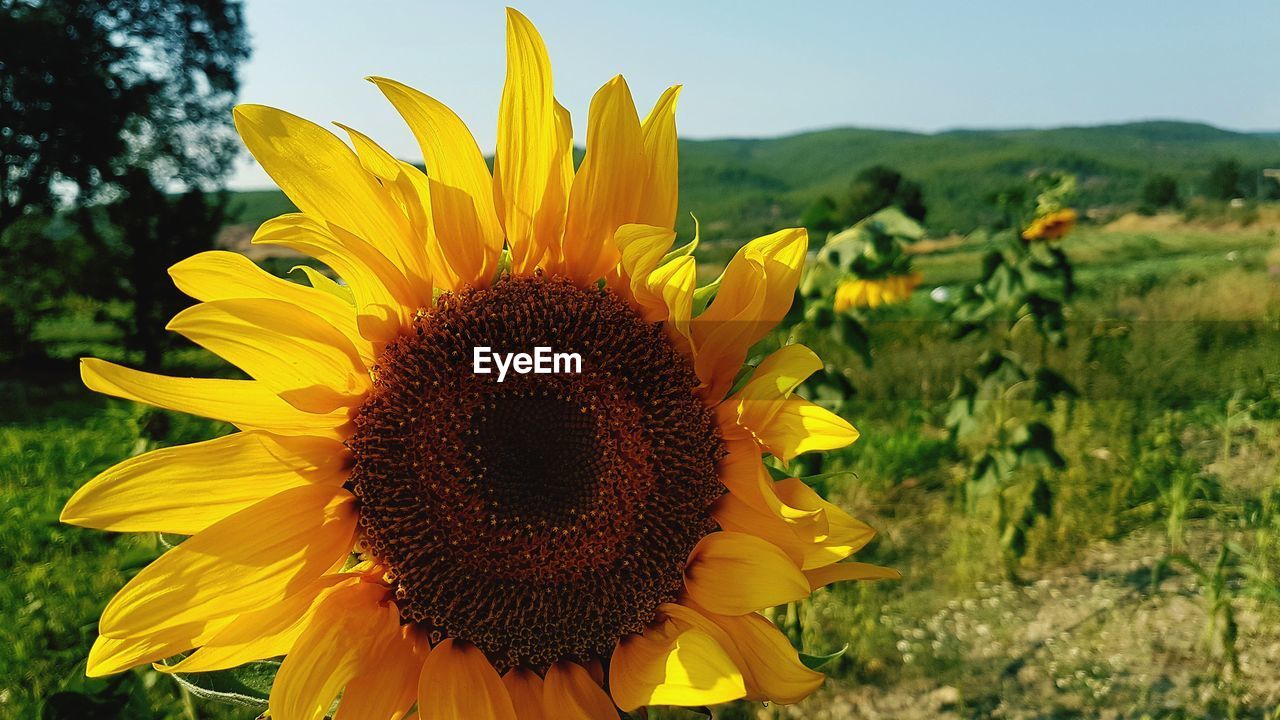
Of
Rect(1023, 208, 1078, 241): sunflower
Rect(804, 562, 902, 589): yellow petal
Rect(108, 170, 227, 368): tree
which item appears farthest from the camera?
Rect(108, 170, 227, 368): tree

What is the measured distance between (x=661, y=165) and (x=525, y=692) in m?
0.56

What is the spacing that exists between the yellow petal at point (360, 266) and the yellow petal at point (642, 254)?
230 millimetres

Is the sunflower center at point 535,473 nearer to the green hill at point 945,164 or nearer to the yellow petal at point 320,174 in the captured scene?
the yellow petal at point 320,174

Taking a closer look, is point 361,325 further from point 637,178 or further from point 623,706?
point 623,706

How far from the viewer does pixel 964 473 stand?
526cm

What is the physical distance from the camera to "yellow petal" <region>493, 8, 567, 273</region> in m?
0.86

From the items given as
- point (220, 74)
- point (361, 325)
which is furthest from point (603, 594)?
point (220, 74)

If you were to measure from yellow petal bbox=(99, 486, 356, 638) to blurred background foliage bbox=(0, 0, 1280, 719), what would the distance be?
44cm

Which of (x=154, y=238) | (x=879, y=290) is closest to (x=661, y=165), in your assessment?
(x=879, y=290)

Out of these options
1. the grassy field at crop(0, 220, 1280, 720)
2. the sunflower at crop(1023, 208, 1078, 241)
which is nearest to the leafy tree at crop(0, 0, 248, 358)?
the grassy field at crop(0, 220, 1280, 720)

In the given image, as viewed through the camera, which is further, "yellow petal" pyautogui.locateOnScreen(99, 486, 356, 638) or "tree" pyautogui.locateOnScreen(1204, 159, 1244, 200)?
"tree" pyautogui.locateOnScreen(1204, 159, 1244, 200)

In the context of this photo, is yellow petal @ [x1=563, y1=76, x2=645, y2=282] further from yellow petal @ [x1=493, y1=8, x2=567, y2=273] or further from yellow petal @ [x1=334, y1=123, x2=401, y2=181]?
yellow petal @ [x1=334, y1=123, x2=401, y2=181]

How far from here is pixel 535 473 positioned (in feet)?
2.93

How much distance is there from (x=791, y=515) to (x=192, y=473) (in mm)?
562
